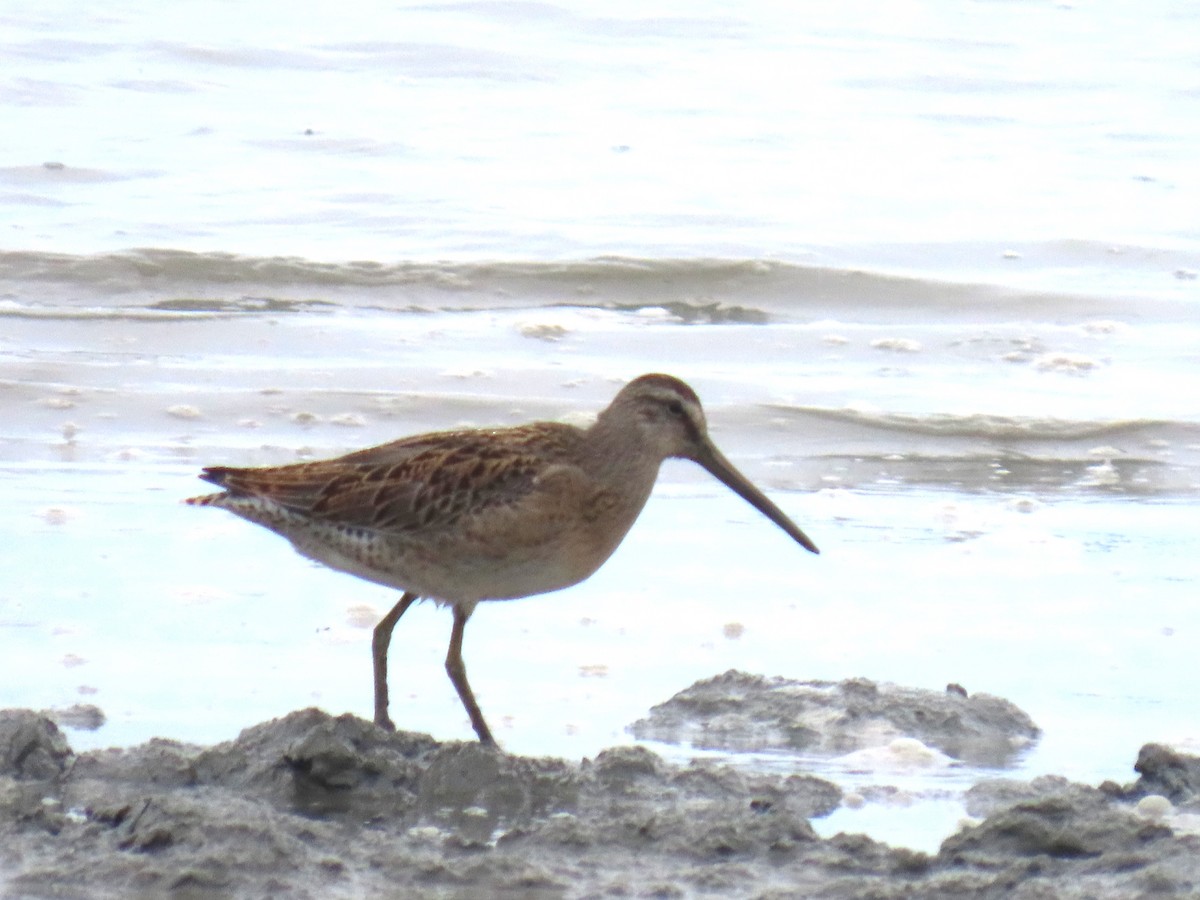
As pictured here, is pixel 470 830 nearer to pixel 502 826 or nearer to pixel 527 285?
pixel 502 826

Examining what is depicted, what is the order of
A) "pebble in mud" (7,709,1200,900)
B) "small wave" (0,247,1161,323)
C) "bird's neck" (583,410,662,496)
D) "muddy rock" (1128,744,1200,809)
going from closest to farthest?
"pebble in mud" (7,709,1200,900)
"muddy rock" (1128,744,1200,809)
"bird's neck" (583,410,662,496)
"small wave" (0,247,1161,323)

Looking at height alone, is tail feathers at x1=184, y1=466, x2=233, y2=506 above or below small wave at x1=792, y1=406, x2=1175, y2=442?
above

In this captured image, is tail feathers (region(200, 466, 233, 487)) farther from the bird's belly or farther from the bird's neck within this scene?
the bird's neck

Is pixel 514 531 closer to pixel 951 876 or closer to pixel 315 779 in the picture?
pixel 315 779

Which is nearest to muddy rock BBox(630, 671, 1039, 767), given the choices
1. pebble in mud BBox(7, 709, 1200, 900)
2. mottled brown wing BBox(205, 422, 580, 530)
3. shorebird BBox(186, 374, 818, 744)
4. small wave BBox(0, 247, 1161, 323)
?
pebble in mud BBox(7, 709, 1200, 900)

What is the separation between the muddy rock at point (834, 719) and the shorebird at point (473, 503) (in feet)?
1.31

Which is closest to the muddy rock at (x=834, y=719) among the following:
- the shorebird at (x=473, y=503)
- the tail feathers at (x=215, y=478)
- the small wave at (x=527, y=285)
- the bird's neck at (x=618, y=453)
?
the shorebird at (x=473, y=503)

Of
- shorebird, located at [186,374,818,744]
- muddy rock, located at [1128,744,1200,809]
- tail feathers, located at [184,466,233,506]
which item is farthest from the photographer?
tail feathers, located at [184,466,233,506]

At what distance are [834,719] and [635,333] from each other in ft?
17.0

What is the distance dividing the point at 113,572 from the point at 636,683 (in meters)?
1.59

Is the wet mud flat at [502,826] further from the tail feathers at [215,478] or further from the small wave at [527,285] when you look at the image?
the small wave at [527,285]

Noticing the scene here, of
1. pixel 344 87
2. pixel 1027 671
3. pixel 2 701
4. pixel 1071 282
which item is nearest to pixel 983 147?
pixel 1071 282

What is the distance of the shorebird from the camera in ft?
14.6

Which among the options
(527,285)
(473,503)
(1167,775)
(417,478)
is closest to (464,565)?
(473,503)
